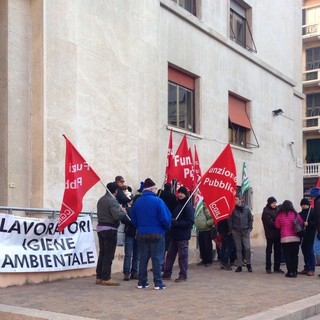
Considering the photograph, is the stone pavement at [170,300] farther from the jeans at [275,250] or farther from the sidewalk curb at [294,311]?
the jeans at [275,250]

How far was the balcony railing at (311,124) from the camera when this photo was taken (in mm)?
38438

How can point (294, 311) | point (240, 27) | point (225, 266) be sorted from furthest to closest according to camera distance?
point (240, 27) → point (225, 266) → point (294, 311)

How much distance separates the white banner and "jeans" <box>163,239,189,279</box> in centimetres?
140

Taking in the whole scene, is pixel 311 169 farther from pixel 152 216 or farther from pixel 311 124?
pixel 152 216

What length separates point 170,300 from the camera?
8305 millimetres

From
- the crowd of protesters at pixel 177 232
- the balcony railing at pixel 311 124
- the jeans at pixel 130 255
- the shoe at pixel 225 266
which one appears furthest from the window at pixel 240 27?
the balcony railing at pixel 311 124

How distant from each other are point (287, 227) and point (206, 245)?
2.45m

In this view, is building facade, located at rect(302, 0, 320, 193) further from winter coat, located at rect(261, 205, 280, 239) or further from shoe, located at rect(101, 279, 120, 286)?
shoe, located at rect(101, 279, 120, 286)

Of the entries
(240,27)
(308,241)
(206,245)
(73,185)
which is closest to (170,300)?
(73,185)

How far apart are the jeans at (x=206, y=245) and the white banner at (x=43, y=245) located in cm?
326

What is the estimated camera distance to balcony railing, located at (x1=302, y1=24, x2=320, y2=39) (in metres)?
39.8

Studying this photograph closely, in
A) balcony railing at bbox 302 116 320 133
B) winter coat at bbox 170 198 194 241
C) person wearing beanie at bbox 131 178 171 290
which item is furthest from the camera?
balcony railing at bbox 302 116 320 133

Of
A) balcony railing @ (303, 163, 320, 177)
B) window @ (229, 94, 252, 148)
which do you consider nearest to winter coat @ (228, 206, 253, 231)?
window @ (229, 94, 252, 148)

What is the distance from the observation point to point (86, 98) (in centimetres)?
1260
